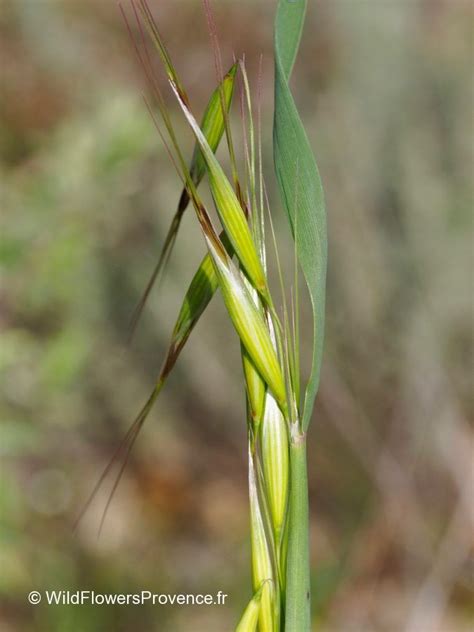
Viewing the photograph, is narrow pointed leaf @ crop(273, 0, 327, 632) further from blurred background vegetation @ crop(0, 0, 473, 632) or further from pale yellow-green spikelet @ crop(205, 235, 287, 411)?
blurred background vegetation @ crop(0, 0, 473, 632)

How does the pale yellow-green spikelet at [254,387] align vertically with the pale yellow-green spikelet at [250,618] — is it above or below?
above

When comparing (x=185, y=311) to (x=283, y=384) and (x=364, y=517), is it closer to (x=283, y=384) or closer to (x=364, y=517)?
(x=283, y=384)

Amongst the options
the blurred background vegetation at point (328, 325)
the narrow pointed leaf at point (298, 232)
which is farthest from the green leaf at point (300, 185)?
the blurred background vegetation at point (328, 325)

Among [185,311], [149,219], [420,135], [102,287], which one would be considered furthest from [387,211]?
[185,311]

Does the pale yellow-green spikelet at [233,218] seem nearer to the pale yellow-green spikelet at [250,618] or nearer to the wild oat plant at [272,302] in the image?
the wild oat plant at [272,302]

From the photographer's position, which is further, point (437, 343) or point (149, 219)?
point (149, 219)

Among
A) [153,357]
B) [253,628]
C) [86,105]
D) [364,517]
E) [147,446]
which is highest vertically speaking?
[86,105]

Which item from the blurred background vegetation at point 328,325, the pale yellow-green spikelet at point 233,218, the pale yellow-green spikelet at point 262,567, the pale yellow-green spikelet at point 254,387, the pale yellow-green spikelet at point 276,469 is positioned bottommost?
the pale yellow-green spikelet at point 262,567

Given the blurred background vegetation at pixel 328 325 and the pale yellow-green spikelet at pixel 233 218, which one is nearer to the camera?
the pale yellow-green spikelet at pixel 233 218
